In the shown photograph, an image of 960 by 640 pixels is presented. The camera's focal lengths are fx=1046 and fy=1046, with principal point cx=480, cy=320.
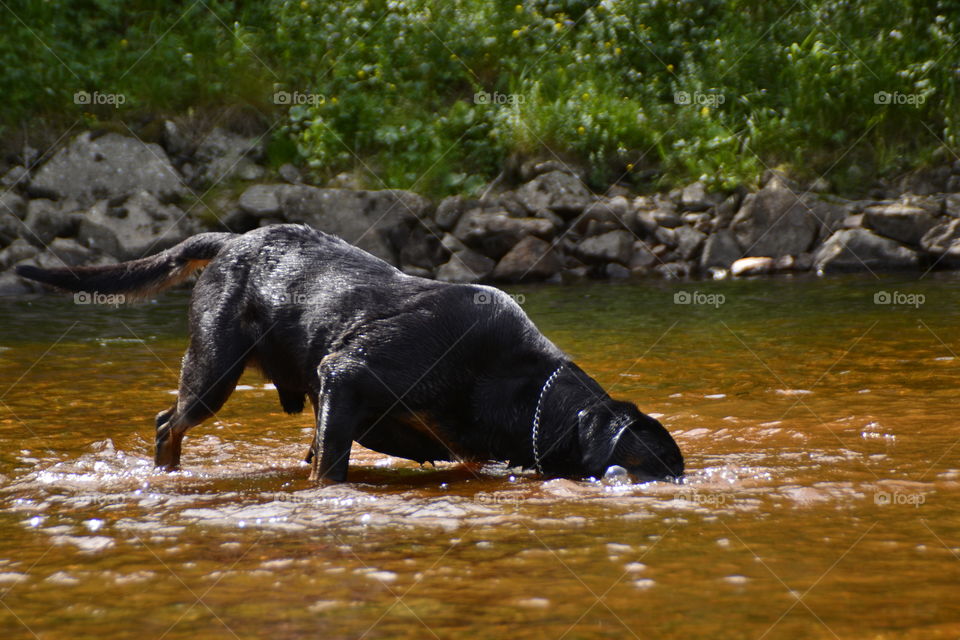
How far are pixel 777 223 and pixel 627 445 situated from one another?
11772mm

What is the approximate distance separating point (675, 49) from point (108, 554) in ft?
56.4

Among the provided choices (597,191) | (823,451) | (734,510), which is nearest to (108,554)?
(734,510)

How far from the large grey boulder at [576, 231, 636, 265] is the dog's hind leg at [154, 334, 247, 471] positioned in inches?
418

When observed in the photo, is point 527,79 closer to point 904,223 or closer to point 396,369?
point 904,223

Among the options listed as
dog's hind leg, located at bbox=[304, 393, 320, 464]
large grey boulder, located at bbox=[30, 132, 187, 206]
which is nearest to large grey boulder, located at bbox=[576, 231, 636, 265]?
large grey boulder, located at bbox=[30, 132, 187, 206]

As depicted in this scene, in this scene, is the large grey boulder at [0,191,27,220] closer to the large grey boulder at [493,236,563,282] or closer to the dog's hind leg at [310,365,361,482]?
the large grey boulder at [493,236,563,282]

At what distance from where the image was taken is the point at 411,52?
61.5 feet

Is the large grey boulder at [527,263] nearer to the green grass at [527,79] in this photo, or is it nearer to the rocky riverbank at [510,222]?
the rocky riverbank at [510,222]

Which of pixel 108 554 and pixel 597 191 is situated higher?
pixel 597 191

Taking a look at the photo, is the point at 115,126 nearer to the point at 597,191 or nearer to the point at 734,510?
the point at 597,191

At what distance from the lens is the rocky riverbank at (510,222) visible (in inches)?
590

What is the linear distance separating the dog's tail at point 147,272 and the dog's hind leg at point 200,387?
63 centimetres

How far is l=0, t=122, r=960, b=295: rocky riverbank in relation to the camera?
14984 millimetres

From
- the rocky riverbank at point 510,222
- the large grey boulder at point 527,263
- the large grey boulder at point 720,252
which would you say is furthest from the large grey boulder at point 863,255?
the large grey boulder at point 527,263
